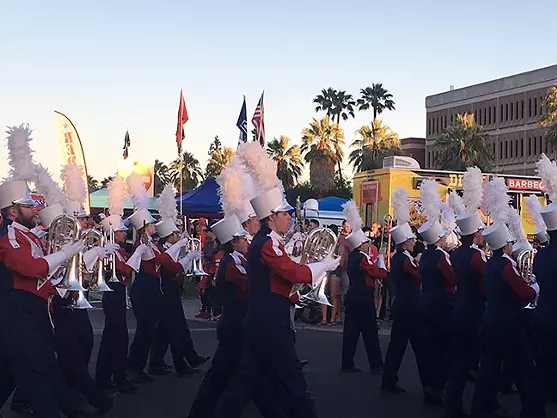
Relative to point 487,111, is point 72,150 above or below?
below

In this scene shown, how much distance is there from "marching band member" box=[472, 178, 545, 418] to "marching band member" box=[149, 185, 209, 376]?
4025 mm

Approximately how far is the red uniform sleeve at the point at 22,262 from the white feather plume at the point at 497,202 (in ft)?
14.6

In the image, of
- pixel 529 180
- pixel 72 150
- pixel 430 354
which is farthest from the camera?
pixel 529 180

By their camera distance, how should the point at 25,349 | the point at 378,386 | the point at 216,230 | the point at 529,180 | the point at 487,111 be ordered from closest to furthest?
the point at 25,349 → the point at 216,230 → the point at 378,386 → the point at 529,180 → the point at 487,111

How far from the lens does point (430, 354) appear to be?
29.5 ft

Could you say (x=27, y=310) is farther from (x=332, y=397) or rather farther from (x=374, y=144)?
(x=374, y=144)

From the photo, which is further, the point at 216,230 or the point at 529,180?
the point at 529,180

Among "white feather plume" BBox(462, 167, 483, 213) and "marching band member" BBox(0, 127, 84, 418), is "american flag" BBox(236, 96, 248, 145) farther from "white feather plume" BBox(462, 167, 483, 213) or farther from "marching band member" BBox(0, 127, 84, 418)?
"marching band member" BBox(0, 127, 84, 418)

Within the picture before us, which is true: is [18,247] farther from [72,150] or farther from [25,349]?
[72,150]

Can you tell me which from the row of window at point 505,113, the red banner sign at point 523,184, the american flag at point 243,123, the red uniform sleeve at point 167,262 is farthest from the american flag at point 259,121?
the row of window at point 505,113

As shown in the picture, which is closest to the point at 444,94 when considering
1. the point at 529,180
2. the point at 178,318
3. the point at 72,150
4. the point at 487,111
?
the point at 487,111

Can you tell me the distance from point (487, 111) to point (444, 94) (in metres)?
5.00

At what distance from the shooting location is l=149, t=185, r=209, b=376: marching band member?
33.5 ft

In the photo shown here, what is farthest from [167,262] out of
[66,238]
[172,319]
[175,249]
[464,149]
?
[464,149]
